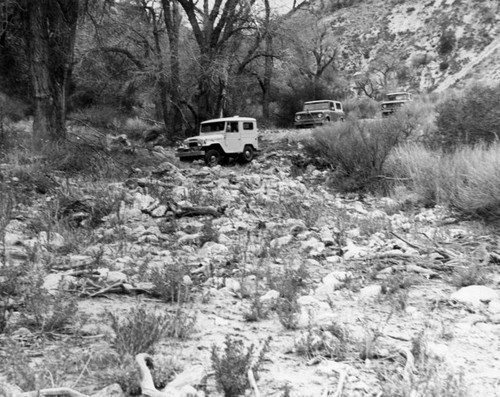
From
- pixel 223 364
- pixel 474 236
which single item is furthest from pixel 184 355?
pixel 474 236

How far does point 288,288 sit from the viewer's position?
14.3ft

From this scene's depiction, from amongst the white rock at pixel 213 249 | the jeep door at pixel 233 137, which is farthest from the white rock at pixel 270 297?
the jeep door at pixel 233 137

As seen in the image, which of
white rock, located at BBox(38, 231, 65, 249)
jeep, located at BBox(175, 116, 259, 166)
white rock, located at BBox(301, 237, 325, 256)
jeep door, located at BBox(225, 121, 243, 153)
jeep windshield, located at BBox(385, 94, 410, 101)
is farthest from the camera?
jeep windshield, located at BBox(385, 94, 410, 101)

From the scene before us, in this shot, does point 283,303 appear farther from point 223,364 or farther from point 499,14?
point 499,14

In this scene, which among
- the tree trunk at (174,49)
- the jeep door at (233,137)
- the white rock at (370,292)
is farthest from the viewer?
the tree trunk at (174,49)

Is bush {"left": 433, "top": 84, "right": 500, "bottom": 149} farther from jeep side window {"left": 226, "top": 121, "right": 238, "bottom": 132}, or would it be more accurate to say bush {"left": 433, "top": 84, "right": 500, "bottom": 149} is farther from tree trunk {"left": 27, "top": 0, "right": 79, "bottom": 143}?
tree trunk {"left": 27, "top": 0, "right": 79, "bottom": 143}

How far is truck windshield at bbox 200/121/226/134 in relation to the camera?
54.9 feet

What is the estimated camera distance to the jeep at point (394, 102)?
97.8ft

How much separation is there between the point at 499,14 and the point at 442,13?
268 inches

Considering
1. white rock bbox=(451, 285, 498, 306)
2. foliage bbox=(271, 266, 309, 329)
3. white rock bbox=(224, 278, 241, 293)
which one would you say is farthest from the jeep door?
white rock bbox=(451, 285, 498, 306)

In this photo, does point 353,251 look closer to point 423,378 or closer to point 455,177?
point 423,378

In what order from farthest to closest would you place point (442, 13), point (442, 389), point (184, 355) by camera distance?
point (442, 13) → point (184, 355) → point (442, 389)

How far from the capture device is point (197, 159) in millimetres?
16266

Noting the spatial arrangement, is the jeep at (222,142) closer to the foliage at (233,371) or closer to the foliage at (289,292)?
the foliage at (289,292)
